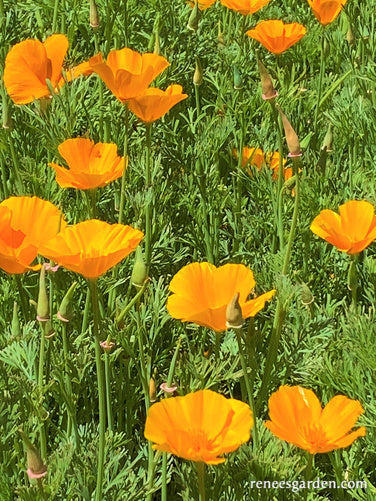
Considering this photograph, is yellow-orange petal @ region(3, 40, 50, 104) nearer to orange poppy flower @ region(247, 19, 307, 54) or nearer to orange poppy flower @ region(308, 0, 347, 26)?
orange poppy flower @ region(247, 19, 307, 54)

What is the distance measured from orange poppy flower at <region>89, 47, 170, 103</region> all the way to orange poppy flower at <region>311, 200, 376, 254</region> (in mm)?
386

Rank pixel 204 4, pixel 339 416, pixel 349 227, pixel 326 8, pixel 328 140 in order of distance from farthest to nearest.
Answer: pixel 204 4, pixel 326 8, pixel 328 140, pixel 349 227, pixel 339 416

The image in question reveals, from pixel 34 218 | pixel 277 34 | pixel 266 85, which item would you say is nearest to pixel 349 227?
pixel 266 85

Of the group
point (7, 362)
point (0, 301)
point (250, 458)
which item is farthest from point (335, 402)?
point (0, 301)

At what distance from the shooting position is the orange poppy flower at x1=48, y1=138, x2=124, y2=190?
58.3 inches

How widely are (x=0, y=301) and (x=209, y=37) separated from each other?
1091 millimetres

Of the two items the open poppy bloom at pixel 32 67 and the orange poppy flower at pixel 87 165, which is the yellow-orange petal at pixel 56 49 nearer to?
the open poppy bloom at pixel 32 67

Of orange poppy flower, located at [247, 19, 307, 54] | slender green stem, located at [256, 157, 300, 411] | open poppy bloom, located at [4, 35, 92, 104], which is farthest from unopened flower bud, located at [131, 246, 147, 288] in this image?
orange poppy flower, located at [247, 19, 307, 54]

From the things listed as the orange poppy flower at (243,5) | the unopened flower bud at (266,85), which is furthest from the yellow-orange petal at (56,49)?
the orange poppy flower at (243,5)

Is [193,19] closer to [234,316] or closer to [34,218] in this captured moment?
[34,218]

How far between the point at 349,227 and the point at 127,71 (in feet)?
1.51

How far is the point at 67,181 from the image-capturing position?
1.50 meters

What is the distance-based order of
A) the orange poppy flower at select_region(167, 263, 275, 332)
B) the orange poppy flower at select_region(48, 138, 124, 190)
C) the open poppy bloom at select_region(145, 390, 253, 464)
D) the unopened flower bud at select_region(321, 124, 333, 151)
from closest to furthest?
the open poppy bloom at select_region(145, 390, 253, 464) → the orange poppy flower at select_region(167, 263, 275, 332) → the orange poppy flower at select_region(48, 138, 124, 190) → the unopened flower bud at select_region(321, 124, 333, 151)

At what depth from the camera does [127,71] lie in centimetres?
159
